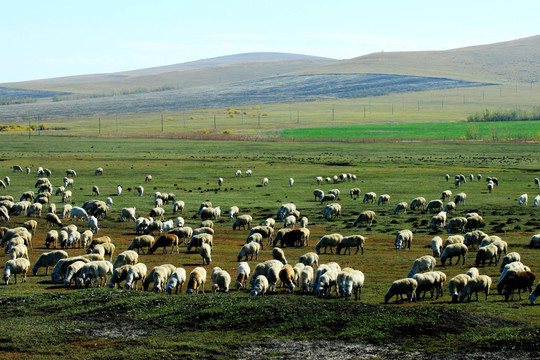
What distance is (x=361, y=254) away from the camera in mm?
29203

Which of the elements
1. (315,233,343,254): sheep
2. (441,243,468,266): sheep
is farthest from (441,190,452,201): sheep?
(441,243,468,266): sheep

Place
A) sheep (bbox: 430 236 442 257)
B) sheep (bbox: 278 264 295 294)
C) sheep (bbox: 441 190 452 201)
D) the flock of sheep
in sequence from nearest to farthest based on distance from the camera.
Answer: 1. the flock of sheep
2. sheep (bbox: 278 264 295 294)
3. sheep (bbox: 430 236 442 257)
4. sheep (bbox: 441 190 452 201)

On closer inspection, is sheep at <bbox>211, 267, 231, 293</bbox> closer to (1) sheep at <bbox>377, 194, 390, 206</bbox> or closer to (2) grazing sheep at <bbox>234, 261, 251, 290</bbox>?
(2) grazing sheep at <bbox>234, 261, 251, 290</bbox>

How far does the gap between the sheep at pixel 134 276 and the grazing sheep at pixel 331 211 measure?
18.9 metres

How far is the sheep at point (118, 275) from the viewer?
22938mm

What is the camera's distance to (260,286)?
21.3 meters

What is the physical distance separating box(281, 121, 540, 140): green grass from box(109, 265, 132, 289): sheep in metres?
106

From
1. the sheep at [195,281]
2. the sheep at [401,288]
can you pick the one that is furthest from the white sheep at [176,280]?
the sheep at [401,288]

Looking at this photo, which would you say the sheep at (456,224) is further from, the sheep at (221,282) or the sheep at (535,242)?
the sheep at (221,282)

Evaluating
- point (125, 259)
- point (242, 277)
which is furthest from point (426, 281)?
point (125, 259)

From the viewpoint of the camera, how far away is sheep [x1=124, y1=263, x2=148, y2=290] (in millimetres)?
22609

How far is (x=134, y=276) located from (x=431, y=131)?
124 meters

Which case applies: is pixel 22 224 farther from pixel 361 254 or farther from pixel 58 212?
pixel 361 254

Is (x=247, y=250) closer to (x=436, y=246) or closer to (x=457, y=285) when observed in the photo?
(x=436, y=246)
